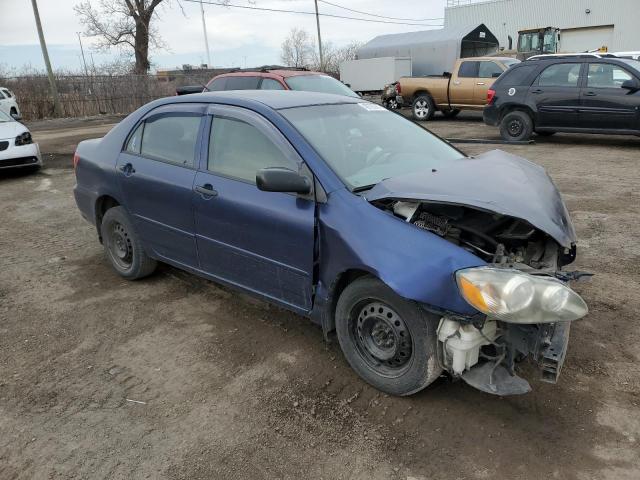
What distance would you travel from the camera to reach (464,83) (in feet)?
51.1

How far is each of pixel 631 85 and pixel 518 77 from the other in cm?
221

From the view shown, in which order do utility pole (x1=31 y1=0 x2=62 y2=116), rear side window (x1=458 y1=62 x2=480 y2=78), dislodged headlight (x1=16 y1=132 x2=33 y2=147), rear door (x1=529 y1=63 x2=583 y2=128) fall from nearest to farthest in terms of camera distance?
dislodged headlight (x1=16 y1=132 x2=33 y2=147) → rear door (x1=529 y1=63 x2=583 y2=128) → rear side window (x1=458 y1=62 x2=480 y2=78) → utility pole (x1=31 y1=0 x2=62 y2=116)

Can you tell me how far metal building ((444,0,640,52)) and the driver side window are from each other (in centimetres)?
4091

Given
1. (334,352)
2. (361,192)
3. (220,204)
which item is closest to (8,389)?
(220,204)

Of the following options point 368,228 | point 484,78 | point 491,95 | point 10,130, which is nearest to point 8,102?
point 10,130

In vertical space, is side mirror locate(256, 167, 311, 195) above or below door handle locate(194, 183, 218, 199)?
above

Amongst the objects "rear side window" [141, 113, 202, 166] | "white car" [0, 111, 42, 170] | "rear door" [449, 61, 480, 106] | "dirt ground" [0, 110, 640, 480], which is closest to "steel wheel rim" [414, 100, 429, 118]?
"rear door" [449, 61, 480, 106]

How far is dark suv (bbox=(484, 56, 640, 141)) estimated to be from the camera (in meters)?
9.92

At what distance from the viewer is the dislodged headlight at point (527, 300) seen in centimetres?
241

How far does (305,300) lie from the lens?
3.29 metres

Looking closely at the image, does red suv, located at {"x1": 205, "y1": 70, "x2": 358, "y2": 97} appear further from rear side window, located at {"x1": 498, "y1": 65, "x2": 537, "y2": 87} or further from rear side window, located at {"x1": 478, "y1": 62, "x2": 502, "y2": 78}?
rear side window, located at {"x1": 478, "y1": 62, "x2": 502, "y2": 78}

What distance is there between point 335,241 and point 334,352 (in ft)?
2.98

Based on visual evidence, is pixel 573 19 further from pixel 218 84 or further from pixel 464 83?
pixel 218 84

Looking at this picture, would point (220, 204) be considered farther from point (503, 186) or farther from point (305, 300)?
point (503, 186)
